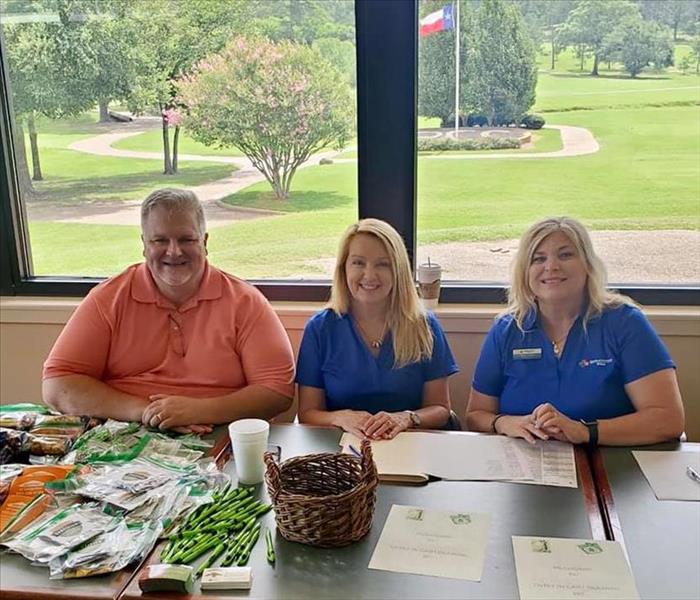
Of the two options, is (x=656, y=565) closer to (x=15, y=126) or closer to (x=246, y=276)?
(x=246, y=276)

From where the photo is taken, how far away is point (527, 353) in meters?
1.94

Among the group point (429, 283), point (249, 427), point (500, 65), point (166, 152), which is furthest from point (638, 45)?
point (249, 427)

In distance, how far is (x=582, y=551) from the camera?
4.11 feet

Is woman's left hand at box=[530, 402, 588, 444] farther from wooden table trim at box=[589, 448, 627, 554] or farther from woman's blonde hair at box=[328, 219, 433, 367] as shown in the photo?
woman's blonde hair at box=[328, 219, 433, 367]

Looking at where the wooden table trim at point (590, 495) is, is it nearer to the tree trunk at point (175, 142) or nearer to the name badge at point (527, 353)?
the name badge at point (527, 353)

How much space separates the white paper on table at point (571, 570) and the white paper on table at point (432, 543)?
2.9 inches

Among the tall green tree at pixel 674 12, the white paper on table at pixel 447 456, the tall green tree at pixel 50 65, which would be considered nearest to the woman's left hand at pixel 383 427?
the white paper on table at pixel 447 456

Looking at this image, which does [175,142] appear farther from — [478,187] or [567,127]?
[567,127]

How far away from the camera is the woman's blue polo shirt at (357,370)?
2037 mm

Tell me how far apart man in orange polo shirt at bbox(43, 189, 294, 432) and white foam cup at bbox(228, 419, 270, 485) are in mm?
468

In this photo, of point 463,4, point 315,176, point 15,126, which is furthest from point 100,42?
point 463,4

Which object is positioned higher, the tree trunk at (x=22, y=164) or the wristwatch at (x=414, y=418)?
the tree trunk at (x=22, y=164)

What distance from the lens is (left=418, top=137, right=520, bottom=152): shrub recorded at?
247 cm

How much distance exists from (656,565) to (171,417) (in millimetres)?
1154
